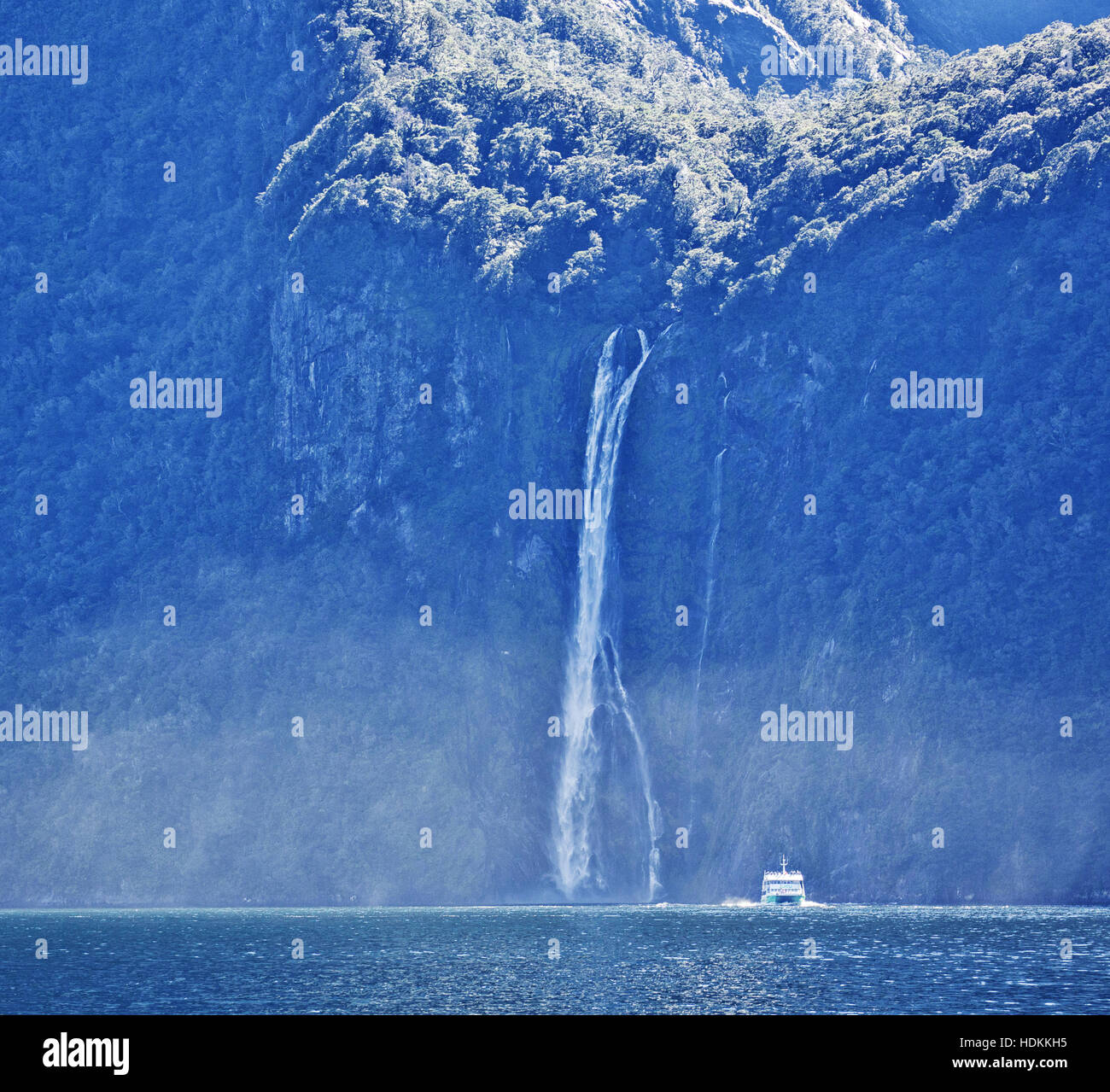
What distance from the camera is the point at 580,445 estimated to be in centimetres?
9012

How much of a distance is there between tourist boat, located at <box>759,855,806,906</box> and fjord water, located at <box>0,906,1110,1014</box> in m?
1.82

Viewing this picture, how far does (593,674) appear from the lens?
283 ft

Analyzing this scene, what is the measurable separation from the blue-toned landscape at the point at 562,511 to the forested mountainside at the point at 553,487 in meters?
0.20

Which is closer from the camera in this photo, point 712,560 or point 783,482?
point 783,482

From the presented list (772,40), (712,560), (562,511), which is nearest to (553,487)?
(562,511)

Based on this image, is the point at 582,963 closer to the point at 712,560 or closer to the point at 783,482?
the point at 712,560

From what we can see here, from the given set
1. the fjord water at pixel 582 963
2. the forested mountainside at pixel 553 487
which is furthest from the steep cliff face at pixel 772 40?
the fjord water at pixel 582 963

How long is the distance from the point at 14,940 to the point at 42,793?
2809 cm

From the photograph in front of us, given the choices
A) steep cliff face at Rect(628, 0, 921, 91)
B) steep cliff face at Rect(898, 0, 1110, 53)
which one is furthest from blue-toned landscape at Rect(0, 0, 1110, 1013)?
steep cliff face at Rect(898, 0, 1110, 53)

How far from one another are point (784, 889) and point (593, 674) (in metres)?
14.5

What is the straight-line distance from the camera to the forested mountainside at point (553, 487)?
8056cm

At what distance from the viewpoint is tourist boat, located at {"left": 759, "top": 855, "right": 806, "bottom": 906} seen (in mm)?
76000
